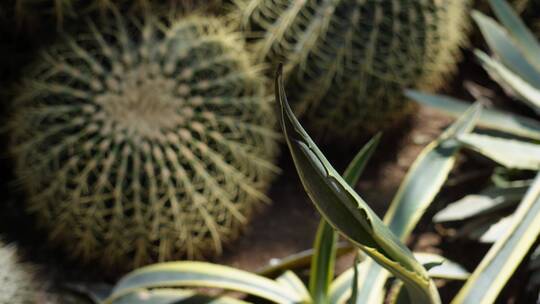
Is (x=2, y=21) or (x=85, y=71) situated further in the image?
(x=2, y=21)

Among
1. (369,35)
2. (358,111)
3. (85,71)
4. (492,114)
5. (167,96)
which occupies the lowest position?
(492,114)

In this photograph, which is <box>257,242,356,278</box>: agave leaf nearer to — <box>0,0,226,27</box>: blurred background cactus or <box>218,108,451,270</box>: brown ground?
<box>218,108,451,270</box>: brown ground

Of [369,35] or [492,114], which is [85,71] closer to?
[369,35]

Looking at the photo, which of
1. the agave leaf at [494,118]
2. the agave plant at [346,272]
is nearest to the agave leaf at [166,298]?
the agave plant at [346,272]

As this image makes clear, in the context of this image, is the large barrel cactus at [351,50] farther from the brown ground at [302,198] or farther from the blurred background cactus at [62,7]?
the blurred background cactus at [62,7]

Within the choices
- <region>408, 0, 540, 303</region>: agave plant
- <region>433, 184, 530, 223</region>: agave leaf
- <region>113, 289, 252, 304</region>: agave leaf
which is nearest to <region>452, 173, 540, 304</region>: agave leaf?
<region>408, 0, 540, 303</region>: agave plant

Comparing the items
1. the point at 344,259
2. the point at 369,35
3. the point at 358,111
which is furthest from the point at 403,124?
the point at 344,259

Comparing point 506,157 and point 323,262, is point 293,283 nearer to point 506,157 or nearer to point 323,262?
point 323,262
